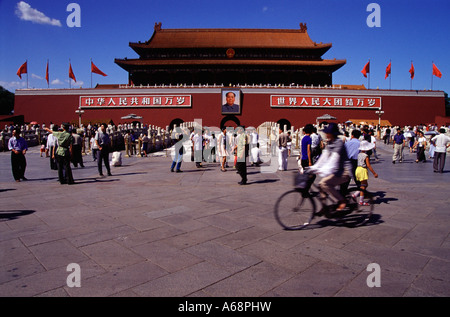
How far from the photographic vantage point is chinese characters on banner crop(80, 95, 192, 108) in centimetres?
2875

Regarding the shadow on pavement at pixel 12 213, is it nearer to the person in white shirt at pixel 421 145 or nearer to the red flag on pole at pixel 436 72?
the person in white shirt at pixel 421 145

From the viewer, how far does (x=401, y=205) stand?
5.52m

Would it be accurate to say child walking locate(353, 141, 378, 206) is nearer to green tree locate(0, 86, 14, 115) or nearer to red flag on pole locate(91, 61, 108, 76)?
red flag on pole locate(91, 61, 108, 76)

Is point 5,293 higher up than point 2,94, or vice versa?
point 2,94

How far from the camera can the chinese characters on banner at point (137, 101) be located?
1132 inches

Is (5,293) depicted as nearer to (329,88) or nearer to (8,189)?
(8,189)

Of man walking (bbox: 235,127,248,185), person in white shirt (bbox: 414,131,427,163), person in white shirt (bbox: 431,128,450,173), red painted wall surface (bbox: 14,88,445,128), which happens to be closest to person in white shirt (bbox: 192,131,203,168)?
man walking (bbox: 235,127,248,185)

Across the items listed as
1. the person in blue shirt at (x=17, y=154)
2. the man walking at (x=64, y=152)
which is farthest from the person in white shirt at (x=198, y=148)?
the person in blue shirt at (x=17, y=154)

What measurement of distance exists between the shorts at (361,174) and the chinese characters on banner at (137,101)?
24710mm

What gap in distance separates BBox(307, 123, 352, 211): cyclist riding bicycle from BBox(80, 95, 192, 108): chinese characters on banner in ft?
83.9

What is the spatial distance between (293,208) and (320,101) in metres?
26.6
